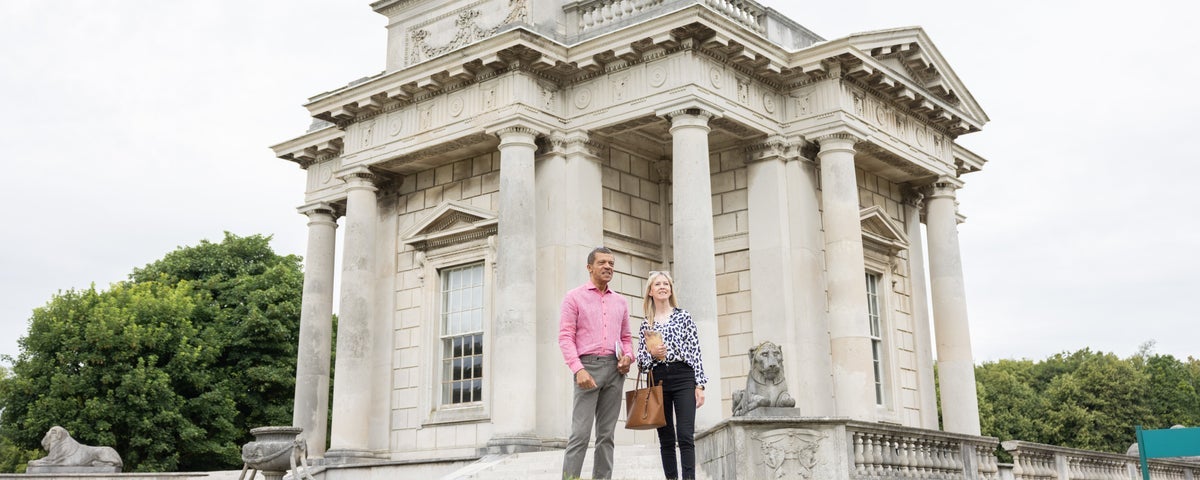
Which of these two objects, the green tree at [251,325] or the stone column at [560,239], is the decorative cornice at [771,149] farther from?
the green tree at [251,325]

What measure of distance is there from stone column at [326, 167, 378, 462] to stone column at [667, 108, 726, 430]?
25.0 ft

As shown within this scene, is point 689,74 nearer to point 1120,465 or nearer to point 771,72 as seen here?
point 771,72

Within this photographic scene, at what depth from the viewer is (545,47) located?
71.9 ft

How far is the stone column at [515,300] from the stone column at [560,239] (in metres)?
0.30

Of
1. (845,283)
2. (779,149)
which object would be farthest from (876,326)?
(779,149)

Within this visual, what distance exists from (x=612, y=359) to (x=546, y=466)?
9589 millimetres

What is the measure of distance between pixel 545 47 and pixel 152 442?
2134 cm

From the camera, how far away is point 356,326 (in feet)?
79.9

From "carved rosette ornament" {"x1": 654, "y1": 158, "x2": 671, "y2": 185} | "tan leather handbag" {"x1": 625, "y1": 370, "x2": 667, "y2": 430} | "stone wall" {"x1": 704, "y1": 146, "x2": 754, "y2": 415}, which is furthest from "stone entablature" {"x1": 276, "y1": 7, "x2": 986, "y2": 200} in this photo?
"tan leather handbag" {"x1": 625, "y1": 370, "x2": 667, "y2": 430}

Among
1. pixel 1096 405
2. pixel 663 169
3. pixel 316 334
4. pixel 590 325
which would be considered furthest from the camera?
pixel 1096 405

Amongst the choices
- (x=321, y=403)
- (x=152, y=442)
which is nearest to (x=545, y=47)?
Answer: (x=321, y=403)

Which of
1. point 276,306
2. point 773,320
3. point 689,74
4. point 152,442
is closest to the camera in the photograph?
point 689,74

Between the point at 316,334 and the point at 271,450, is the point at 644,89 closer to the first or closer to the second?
the point at 271,450

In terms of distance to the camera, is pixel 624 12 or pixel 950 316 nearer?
pixel 624 12
